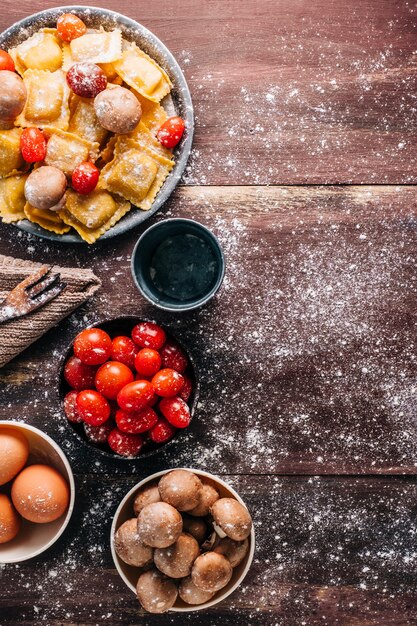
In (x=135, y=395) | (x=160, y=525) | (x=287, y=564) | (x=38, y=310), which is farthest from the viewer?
(x=287, y=564)

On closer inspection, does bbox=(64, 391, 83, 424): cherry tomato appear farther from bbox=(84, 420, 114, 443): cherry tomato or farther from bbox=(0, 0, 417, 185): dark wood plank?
bbox=(0, 0, 417, 185): dark wood plank

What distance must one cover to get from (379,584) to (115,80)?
129cm

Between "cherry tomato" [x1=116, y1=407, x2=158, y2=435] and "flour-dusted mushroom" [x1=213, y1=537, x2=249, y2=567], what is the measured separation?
277mm

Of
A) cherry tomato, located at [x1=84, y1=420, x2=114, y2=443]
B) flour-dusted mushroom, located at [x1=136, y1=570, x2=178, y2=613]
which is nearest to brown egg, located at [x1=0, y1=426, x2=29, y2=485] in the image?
cherry tomato, located at [x1=84, y1=420, x2=114, y2=443]

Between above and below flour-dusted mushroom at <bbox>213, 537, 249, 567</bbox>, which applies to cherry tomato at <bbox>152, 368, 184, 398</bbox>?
above

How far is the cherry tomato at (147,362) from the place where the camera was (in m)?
1.37

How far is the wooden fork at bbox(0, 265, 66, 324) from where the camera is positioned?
1.42 metres

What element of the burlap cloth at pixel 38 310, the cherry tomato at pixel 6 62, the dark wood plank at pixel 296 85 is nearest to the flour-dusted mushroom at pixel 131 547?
the burlap cloth at pixel 38 310

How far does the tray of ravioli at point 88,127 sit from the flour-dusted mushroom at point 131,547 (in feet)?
2.02

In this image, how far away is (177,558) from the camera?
127cm

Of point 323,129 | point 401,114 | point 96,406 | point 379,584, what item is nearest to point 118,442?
point 96,406

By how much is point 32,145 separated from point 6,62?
0.62ft

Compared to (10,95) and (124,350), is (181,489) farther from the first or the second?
(10,95)

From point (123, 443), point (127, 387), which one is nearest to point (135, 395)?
point (127, 387)
